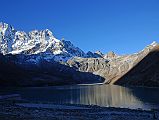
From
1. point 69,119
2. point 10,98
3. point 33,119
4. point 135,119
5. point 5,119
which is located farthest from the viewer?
point 10,98

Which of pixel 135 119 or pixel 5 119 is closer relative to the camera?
pixel 5 119

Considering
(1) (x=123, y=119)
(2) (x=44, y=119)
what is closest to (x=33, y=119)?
(2) (x=44, y=119)

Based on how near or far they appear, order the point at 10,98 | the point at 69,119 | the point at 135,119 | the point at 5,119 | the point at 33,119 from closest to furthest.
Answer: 1. the point at 5,119
2. the point at 33,119
3. the point at 69,119
4. the point at 135,119
5. the point at 10,98

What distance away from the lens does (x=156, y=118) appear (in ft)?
214

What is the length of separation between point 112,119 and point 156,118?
310 inches

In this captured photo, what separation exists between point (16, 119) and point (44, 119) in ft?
19.5

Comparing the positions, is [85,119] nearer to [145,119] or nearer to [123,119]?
[123,119]

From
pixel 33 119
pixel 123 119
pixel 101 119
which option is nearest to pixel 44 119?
pixel 33 119

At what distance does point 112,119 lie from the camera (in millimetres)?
64625

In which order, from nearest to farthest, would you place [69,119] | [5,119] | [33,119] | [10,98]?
[5,119] < [33,119] < [69,119] < [10,98]

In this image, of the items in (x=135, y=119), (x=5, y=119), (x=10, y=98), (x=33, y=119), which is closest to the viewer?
(x=5, y=119)

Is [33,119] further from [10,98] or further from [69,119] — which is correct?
[10,98]

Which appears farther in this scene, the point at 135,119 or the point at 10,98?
the point at 10,98

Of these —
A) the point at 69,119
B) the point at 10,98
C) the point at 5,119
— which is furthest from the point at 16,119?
the point at 10,98
